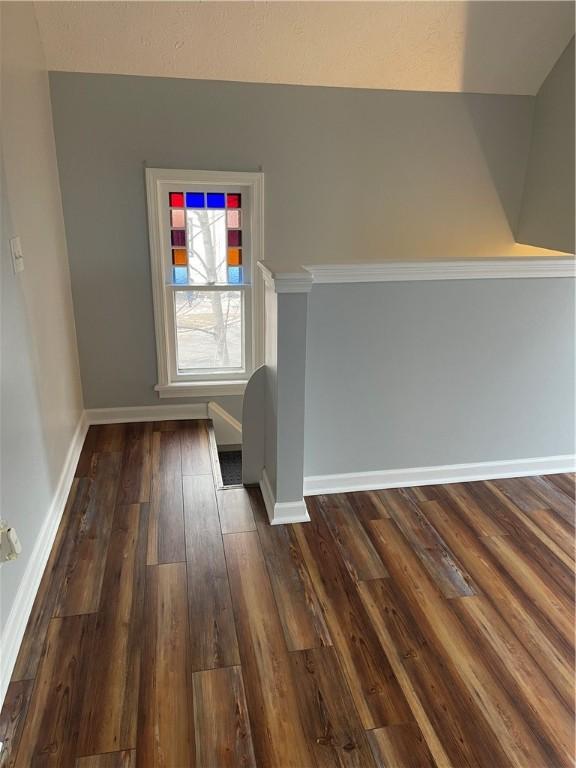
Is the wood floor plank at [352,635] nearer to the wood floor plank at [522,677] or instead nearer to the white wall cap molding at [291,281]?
the wood floor plank at [522,677]

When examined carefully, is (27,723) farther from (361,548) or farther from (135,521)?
(361,548)

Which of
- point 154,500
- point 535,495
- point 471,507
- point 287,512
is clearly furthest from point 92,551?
point 535,495

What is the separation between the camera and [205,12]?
2887 millimetres

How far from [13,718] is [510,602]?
1.74 metres

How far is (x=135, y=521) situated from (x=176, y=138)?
2.25 m

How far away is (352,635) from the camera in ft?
6.34

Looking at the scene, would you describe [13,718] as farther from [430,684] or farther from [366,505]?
[366,505]

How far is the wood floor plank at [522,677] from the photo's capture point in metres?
1.60

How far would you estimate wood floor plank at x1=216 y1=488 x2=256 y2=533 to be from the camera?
8.26 feet

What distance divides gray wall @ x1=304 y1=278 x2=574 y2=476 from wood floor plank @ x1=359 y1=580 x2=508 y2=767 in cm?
79

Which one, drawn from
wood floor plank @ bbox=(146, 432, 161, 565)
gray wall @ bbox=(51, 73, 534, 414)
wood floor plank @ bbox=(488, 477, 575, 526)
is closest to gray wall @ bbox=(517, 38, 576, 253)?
gray wall @ bbox=(51, 73, 534, 414)

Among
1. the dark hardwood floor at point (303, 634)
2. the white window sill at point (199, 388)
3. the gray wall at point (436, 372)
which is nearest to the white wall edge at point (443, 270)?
the gray wall at point (436, 372)

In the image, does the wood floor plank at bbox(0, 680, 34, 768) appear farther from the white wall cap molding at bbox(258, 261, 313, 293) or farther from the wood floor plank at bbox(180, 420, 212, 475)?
the white wall cap molding at bbox(258, 261, 313, 293)

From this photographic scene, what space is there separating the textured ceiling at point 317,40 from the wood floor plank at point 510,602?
2.58 m
